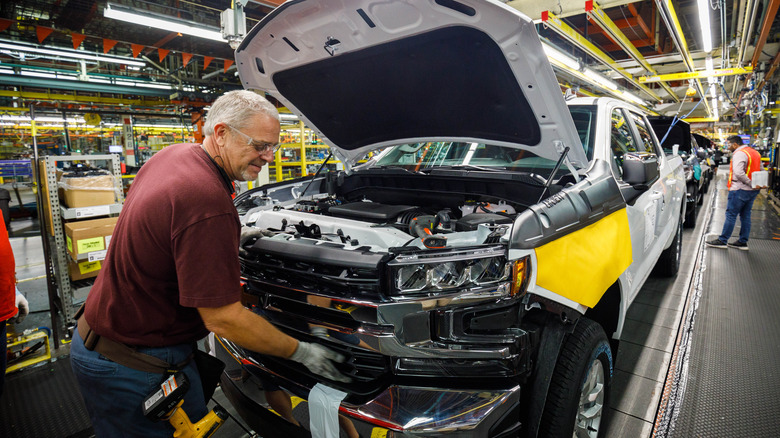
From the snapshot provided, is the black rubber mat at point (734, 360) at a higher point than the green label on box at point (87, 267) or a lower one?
lower

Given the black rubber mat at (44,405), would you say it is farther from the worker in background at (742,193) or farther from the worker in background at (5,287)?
the worker in background at (742,193)

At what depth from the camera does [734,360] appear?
2805mm

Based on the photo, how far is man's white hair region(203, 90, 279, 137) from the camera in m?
1.33

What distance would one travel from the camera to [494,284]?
140 centimetres

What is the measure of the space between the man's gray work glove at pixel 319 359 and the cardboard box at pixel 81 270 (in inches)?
121

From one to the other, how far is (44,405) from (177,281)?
2100mm

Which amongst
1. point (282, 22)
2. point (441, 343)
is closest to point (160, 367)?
point (441, 343)

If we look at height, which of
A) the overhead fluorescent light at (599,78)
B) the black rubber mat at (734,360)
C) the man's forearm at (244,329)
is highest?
the overhead fluorescent light at (599,78)

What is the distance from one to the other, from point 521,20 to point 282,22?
1.05 metres

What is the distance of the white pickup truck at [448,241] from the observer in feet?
4.55

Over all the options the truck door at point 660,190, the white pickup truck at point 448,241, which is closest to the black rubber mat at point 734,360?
the white pickup truck at point 448,241

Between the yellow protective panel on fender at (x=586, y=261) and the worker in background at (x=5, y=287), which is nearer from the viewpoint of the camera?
the yellow protective panel on fender at (x=586, y=261)

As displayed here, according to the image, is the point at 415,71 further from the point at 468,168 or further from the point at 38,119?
the point at 38,119

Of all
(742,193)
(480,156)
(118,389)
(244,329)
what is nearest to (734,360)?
(480,156)
